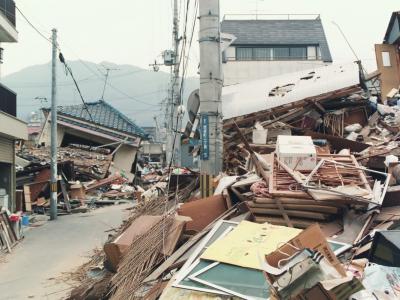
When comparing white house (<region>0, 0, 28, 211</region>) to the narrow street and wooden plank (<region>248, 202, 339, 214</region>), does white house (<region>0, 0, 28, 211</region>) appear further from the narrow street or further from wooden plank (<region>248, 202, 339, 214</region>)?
wooden plank (<region>248, 202, 339, 214</region>)

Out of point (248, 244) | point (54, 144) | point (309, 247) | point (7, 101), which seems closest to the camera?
point (309, 247)

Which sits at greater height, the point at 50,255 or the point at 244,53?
the point at 244,53

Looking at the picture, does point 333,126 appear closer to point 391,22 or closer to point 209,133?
point 209,133

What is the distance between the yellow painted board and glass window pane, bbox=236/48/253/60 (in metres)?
33.8

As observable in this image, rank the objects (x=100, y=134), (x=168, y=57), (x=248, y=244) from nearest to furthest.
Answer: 1. (x=248, y=244)
2. (x=168, y=57)
3. (x=100, y=134)

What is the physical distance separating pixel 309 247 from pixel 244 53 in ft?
119

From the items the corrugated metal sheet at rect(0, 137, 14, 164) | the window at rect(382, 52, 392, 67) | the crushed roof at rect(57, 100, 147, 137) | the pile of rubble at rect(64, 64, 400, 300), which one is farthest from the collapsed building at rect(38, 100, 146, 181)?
the pile of rubble at rect(64, 64, 400, 300)

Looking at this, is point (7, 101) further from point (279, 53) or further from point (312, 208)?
point (279, 53)

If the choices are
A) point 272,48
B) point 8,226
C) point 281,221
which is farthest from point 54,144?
point 272,48

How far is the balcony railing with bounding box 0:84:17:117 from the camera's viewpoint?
1725 centimetres

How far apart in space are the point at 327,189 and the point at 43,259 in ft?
26.0

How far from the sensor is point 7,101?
58.7 ft

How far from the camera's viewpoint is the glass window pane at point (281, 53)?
39.5 metres

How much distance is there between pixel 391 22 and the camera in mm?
18672
